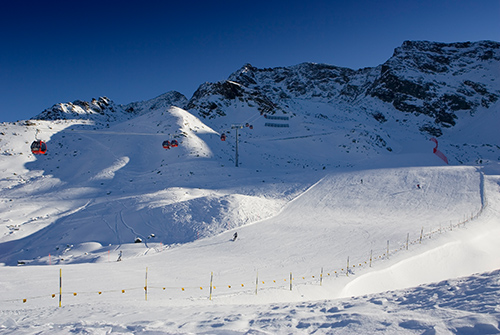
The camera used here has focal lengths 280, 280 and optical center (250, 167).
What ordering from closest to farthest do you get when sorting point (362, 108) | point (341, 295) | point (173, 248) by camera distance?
point (341, 295)
point (173, 248)
point (362, 108)

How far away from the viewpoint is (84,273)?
13.6 meters

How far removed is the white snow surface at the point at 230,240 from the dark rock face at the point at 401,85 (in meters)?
38.0

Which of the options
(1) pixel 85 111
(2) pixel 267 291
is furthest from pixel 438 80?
(1) pixel 85 111

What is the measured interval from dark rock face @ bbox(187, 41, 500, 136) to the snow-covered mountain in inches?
1042

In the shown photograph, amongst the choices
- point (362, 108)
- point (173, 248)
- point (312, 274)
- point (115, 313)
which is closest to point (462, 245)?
point (312, 274)

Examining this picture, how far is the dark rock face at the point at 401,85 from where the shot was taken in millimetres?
85562

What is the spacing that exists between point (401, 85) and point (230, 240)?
367 feet

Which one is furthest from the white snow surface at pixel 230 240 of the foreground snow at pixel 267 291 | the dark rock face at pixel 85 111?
the dark rock face at pixel 85 111

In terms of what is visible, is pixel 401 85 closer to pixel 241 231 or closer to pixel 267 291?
pixel 241 231

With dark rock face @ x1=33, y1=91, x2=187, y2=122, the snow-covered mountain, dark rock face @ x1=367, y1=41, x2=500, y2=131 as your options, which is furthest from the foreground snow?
dark rock face @ x1=367, y1=41, x2=500, y2=131

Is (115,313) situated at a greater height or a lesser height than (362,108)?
lesser

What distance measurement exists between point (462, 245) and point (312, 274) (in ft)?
41.4

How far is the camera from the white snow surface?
733 cm

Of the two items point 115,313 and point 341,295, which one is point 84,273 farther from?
point 341,295
